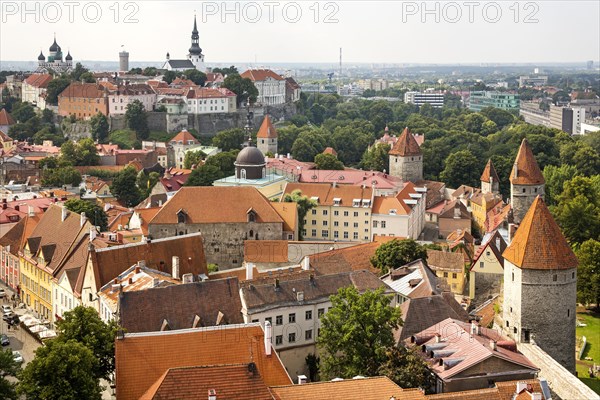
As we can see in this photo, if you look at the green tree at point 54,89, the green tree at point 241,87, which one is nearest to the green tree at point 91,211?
the green tree at point 54,89

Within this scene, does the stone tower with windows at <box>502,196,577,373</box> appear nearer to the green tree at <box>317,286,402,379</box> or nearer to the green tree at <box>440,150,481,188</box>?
the green tree at <box>317,286,402,379</box>

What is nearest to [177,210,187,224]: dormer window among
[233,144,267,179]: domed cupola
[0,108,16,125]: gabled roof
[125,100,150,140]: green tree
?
[233,144,267,179]: domed cupola

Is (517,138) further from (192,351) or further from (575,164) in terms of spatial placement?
(192,351)

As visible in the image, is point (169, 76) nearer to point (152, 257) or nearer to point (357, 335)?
point (152, 257)

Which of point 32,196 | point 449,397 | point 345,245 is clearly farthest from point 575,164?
point 449,397

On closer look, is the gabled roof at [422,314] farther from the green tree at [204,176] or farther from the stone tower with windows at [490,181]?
the stone tower with windows at [490,181]

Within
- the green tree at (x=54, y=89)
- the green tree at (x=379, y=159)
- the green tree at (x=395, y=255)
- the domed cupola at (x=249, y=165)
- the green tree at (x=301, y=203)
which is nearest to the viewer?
the green tree at (x=395, y=255)
